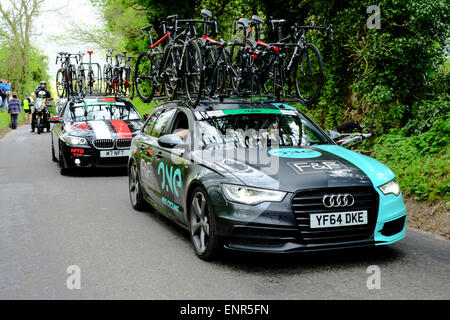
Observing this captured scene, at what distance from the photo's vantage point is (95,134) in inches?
464

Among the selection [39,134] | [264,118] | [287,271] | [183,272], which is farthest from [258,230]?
[39,134]

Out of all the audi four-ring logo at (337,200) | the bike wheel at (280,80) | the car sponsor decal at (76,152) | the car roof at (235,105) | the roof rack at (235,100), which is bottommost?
the car sponsor decal at (76,152)

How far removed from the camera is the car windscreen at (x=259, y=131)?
610cm

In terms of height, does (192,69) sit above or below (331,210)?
above

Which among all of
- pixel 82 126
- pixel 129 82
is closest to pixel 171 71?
pixel 82 126

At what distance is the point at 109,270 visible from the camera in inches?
205

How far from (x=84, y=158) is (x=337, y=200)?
7.90 meters

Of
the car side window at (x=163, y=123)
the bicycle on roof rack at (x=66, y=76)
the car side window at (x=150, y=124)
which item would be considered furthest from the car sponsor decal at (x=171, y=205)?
the bicycle on roof rack at (x=66, y=76)

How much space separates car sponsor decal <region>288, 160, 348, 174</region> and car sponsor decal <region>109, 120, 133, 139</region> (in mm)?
7181

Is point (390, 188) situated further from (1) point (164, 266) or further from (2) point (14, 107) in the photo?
(2) point (14, 107)

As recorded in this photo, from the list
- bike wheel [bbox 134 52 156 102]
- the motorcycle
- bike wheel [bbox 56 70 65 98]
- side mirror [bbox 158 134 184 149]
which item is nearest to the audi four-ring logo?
Result: side mirror [bbox 158 134 184 149]

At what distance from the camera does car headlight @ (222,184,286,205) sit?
4.85 metres

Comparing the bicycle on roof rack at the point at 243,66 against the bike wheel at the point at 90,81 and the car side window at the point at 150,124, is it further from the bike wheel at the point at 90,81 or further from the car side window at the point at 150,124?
the bike wheel at the point at 90,81

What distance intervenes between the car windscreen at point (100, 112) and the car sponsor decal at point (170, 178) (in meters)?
6.20
